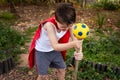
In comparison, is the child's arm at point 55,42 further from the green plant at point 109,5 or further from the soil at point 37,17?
the green plant at point 109,5

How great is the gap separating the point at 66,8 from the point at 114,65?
1719mm

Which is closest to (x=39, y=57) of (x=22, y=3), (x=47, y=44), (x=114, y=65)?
(x=47, y=44)

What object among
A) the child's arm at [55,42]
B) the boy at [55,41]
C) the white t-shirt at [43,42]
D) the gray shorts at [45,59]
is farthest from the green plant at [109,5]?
the child's arm at [55,42]

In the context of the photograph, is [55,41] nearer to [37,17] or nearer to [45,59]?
[45,59]

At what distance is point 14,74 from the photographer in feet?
12.3

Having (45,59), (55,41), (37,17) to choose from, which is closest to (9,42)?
(45,59)

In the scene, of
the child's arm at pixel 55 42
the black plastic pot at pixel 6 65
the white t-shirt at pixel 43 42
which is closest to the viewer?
the child's arm at pixel 55 42

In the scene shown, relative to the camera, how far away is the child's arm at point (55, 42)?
2297 mm

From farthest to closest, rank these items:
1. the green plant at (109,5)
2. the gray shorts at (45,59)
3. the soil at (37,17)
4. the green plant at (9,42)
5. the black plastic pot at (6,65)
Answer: the green plant at (109,5)
the soil at (37,17)
the green plant at (9,42)
the black plastic pot at (6,65)
the gray shorts at (45,59)

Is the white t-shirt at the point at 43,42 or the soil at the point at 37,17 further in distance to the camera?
the soil at the point at 37,17

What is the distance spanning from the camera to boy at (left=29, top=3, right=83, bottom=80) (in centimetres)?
231

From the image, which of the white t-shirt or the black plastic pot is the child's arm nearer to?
the white t-shirt

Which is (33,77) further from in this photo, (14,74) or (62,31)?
(62,31)

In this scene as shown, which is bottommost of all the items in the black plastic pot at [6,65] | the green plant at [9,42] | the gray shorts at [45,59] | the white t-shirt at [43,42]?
the black plastic pot at [6,65]
